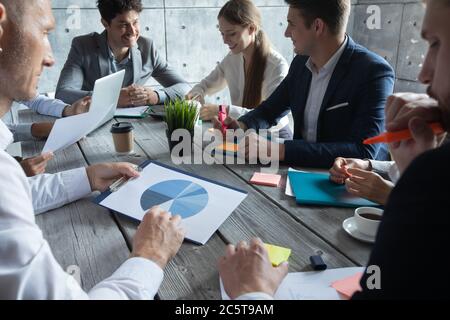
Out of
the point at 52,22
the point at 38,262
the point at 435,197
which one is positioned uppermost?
the point at 52,22

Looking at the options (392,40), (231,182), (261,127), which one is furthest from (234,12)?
A: (392,40)

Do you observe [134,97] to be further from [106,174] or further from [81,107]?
[106,174]

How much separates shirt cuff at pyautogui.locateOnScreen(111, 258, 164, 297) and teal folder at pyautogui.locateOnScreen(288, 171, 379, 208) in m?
0.53

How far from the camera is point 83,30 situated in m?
3.84

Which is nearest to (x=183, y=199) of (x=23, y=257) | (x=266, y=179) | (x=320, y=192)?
(x=266, y=179)

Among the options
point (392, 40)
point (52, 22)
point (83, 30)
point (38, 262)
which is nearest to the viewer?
point (38, 262)

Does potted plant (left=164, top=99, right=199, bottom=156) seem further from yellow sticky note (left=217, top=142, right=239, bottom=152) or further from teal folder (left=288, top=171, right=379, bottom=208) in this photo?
teal folder (left=288, top=171, right=379, bottom=208)

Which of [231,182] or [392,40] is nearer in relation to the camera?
[231,182]

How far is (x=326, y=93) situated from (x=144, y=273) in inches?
54.4

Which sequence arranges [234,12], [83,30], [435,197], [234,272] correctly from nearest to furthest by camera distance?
[435,197] < [234,272] < [234,12] < [83,30]

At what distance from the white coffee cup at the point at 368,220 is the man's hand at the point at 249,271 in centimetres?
28
